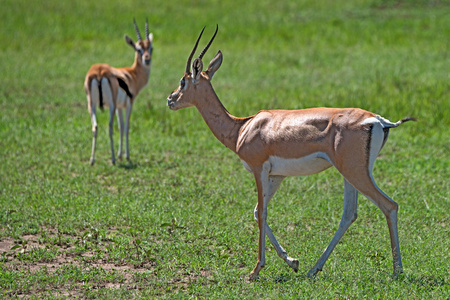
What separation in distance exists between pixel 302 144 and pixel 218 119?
0.92m

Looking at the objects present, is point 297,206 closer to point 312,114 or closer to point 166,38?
point 312,114

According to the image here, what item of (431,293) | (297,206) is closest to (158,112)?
(297,206)

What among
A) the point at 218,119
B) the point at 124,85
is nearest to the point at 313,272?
the point at 218,119

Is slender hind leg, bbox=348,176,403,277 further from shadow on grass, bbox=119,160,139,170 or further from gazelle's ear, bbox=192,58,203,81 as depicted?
shadow on grass, bbox=119,160,139,170

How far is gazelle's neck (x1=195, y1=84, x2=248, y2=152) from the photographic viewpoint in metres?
5.28

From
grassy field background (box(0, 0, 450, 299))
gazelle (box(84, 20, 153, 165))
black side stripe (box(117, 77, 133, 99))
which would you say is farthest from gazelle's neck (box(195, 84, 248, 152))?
black side stripe (box(117, 77, 133, 99))

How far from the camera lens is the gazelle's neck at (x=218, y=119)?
17.3 feet

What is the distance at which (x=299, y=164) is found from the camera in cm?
479

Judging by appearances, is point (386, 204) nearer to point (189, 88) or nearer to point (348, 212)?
point (348, 212)

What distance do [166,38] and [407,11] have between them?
783 centimetres

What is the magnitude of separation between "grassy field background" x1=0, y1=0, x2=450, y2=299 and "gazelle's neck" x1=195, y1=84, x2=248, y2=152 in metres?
1.01

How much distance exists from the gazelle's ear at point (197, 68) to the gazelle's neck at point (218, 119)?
135 millimetres

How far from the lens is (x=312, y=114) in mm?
4816

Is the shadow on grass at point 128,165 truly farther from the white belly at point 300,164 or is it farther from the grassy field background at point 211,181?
the white belly at point 300,164
